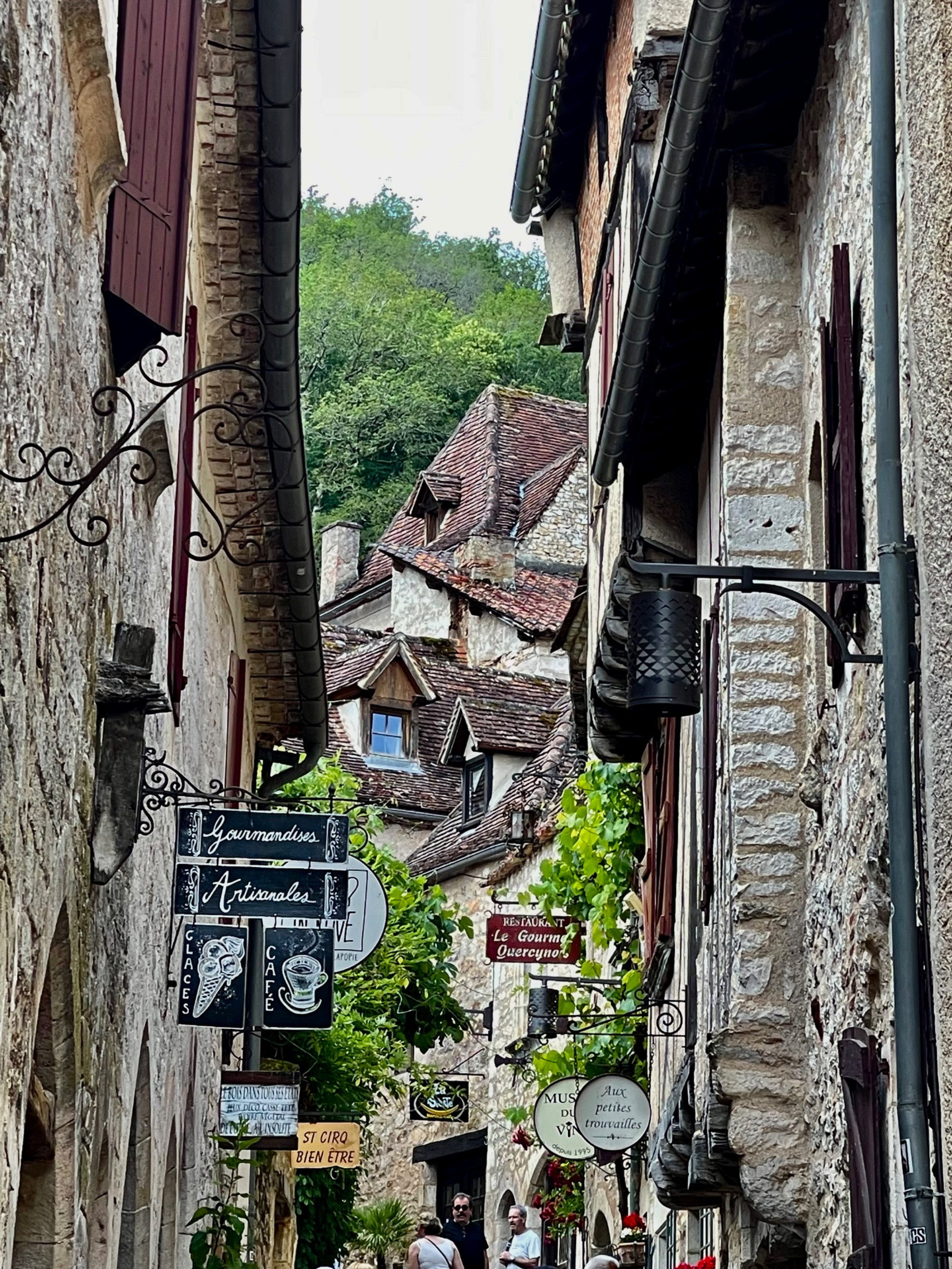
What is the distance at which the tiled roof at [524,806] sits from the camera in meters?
23.7

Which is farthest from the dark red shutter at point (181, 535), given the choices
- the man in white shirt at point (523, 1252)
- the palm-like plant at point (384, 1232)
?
the palm-like plant at point (384, 1232)

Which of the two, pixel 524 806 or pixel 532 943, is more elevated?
pixel 524 806

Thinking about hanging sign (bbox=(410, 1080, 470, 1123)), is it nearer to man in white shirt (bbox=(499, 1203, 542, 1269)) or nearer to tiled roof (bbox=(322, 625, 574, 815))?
tiled roof (bbox=(322, 625, 574, 815))

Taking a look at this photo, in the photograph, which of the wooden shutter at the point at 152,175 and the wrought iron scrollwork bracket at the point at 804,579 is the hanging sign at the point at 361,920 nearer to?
the wooden shutter at the point at 152,175

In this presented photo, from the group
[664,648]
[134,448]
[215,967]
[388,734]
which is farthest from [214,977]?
[388,734]

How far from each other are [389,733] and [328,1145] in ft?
55.0

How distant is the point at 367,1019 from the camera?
20.6m

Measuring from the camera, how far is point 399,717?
1284 inches

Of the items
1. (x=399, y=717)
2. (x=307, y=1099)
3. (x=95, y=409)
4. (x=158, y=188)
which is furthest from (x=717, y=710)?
(x=399, y=717)

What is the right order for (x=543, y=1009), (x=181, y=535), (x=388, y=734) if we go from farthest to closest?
(x=388, y=734) → (x=543, y=1009) → (x=181, y=535)

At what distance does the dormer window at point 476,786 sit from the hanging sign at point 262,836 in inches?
777

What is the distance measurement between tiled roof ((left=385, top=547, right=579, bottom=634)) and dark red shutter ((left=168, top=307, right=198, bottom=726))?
973 inches

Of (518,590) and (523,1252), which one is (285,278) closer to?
(523,1252)

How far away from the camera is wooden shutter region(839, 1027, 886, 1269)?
5703mm
